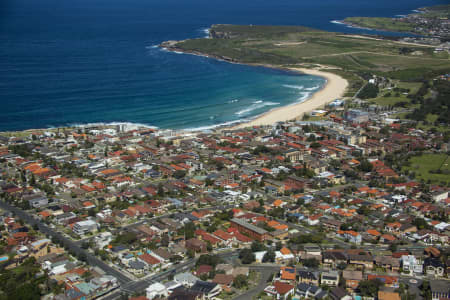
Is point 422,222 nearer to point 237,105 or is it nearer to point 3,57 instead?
point 237,105

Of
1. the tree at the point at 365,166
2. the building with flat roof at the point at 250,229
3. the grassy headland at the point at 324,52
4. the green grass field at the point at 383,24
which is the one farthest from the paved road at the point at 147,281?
the green grass field at the point at 383,24

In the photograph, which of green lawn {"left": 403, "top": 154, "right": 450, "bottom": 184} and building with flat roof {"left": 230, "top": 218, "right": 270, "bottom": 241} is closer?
building with flat roof {"left": 230, "top": 218, "right": 270, "bottom": 241}

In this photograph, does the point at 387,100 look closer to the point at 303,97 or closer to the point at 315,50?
the point at 303,97

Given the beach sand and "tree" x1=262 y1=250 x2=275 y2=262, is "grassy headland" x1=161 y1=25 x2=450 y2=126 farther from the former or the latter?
"tree" x1=262 y1=250 x2=275 y2=262

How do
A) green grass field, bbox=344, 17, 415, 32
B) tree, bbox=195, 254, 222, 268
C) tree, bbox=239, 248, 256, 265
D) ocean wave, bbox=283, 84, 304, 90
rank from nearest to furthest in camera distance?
1. tree, bbox=195, 254, 222, 268
2. tree, bbox=239, 248, 256, 265
3. ocean wave, bbox=283, 84, 304, 90
4. green grass field, bbox=344, 17, 415, 32

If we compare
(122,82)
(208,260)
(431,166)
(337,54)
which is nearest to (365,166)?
(431,166)

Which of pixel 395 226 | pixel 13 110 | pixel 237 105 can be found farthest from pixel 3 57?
pixel 395 226

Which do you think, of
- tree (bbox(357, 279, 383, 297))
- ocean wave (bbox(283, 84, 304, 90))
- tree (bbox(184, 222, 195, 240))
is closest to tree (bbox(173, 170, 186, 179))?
tree (bbox(184, 222, 195, 240))
